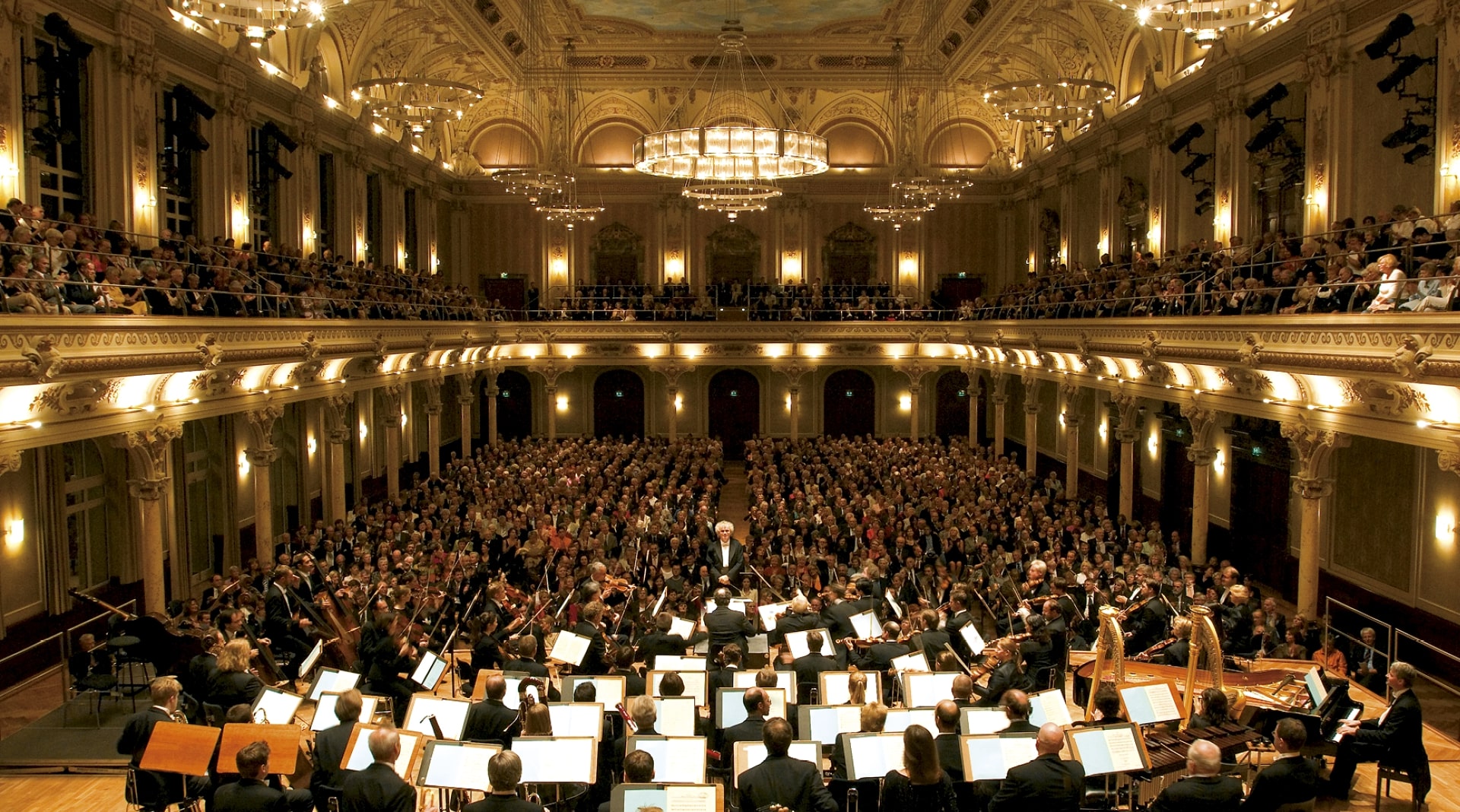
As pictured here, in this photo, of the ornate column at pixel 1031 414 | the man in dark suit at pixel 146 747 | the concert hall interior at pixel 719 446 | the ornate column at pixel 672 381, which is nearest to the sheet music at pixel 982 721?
the concert hall interior at pixel 719 446

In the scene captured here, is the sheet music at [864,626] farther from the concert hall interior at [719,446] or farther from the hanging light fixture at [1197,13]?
the hanging light fixture at [1197,13]

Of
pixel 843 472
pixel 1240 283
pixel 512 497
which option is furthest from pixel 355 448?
pixel 1240 283

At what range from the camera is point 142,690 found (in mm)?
13086

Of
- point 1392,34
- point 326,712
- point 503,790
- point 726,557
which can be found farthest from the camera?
point 726,557

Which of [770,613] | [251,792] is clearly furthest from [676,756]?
[770,613]

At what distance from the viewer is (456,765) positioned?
722 cm

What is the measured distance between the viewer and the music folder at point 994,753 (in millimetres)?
7266

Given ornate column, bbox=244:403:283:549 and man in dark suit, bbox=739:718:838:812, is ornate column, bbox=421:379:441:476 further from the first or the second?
man in dark suit, bbox=739:718:838:812

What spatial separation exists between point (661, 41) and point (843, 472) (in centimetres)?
1747

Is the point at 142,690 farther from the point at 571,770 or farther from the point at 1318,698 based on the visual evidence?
the point at 1318,698

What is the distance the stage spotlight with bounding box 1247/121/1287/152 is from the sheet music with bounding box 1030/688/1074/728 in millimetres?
14771

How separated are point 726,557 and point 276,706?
30.6 ft

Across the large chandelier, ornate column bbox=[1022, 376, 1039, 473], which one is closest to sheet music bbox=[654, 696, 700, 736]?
the large chandelier

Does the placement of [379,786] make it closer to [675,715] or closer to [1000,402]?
[675,715]
